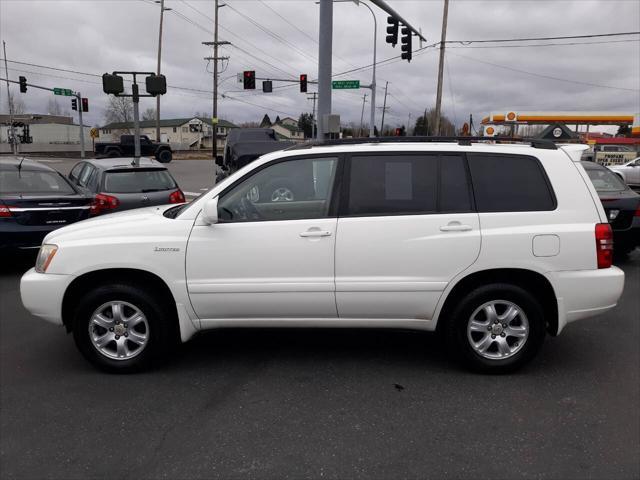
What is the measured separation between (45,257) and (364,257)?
2.44 m

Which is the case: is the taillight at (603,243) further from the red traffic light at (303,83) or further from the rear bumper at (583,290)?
the red traffic light at (303,83)

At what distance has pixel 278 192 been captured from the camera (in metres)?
4.33

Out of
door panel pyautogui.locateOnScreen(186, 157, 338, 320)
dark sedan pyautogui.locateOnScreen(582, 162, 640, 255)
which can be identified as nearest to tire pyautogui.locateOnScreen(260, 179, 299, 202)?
door panel pyautogui.locateOnScreen(186, 157, 338, 320)

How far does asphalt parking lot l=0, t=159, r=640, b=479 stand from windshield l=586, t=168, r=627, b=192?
419cm

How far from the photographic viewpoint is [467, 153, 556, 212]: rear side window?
13.3ft

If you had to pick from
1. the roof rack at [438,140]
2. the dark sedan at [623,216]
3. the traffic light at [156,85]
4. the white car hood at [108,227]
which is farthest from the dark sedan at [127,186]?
the dark sedan at [623,216]

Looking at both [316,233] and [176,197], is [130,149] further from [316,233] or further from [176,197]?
[316,233]

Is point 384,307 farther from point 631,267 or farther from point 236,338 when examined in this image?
point 631,267

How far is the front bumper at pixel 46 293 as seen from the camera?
4.07 meters

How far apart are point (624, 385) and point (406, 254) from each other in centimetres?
193

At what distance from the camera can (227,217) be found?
4.05 m

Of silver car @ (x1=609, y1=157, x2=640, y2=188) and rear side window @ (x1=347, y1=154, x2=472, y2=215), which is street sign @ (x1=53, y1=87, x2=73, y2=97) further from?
rear side window @ (x1=347, y1=154, x2=472, y2=215)

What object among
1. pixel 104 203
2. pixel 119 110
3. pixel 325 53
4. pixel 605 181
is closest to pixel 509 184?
pixel 605 181

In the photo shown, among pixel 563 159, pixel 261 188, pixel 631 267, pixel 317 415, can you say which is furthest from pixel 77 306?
pixel 631 267
